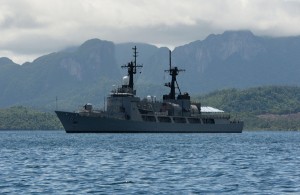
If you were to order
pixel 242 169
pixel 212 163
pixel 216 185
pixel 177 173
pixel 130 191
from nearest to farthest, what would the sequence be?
pixel 130 191
pixel 216 185
pixel 177 173
pixel 242 169
pixel 212 163

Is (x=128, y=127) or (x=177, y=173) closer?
(x=177, y=173)

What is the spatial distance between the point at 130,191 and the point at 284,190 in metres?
11.4

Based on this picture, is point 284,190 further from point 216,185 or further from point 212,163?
point 212,163

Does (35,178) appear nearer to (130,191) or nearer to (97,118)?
(130,191)

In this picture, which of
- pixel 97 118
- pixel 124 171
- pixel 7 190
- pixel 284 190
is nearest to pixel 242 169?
pixel 124 171

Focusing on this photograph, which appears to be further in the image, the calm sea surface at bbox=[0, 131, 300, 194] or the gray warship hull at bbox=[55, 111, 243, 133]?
the gray warship hull at bbox=[55, 111, 243, 133]

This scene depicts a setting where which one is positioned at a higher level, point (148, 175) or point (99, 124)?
point (99, 124)

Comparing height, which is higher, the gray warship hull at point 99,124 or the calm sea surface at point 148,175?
the gray warship hull at point 99,124

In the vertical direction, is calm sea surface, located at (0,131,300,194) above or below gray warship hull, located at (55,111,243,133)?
below

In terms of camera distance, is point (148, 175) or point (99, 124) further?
point (99, 124)

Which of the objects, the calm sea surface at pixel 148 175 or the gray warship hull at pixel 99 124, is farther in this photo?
the gray warship hull at pixel 99 124

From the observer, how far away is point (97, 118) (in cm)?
18362

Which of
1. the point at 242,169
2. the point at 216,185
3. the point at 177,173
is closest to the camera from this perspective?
the point at 216,185

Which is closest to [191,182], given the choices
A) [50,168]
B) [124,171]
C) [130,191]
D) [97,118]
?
[130,191]
